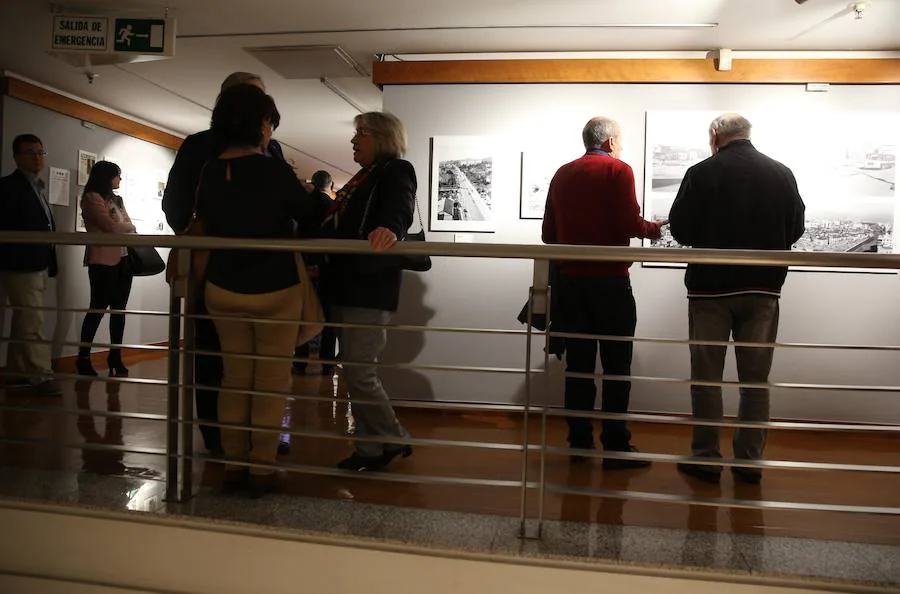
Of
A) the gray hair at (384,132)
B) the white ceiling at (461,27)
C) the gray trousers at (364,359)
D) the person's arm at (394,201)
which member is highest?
the white ceiling at (461,27)

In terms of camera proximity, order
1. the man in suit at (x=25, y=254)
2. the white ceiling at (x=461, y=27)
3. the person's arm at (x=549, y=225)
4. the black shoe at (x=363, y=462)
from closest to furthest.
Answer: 1. the black shoe at (x=363, y=462)
2. the person's arm at (x=549, y=225)
3. the white ceiling at (x=461, y=27)
4. the man in suit at (x=25, y=254)

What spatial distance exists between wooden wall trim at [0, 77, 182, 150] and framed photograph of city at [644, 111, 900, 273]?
5.49 m

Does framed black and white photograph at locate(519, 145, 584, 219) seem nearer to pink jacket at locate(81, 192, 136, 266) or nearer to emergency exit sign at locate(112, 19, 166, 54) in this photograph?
emergency exit sign at locate(112, 19, 166, 54)

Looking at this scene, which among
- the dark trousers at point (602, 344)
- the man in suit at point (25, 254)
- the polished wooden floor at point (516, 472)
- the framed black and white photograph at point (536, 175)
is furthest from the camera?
the framed black and white photograph at point (536, 175)

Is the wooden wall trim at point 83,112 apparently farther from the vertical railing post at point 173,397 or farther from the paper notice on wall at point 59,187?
the vertical railing post at point 173,397

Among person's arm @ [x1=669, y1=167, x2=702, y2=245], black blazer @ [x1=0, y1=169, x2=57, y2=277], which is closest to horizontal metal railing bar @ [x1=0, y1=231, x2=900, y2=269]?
person's arm @ [x1=669, y1=167, x2=702, y2=245]

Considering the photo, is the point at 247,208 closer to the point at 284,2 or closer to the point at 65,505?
the point at 65,505

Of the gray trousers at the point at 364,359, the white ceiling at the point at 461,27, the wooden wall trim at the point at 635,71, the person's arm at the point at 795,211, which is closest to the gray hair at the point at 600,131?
the person's arm at the point at 795,211

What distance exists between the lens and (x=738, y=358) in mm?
2979

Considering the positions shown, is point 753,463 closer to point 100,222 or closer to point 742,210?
point 742,210

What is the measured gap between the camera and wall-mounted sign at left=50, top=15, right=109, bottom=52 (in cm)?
430

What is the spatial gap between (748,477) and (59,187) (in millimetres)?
6494

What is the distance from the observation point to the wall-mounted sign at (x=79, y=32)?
14.1 ft

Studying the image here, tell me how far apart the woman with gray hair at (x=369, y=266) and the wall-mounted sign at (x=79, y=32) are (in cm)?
257
